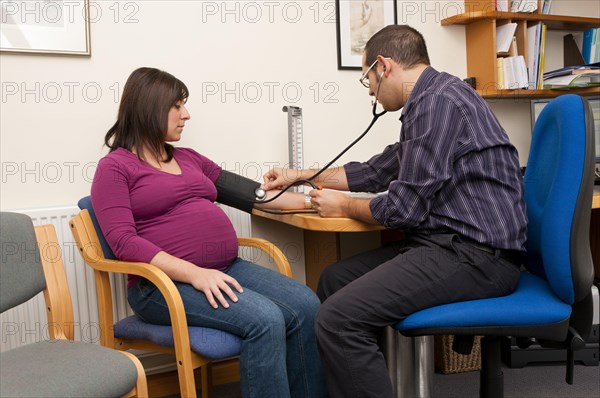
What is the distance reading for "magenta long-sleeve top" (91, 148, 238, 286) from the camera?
5.24ft

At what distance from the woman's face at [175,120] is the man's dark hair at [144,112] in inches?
0.7

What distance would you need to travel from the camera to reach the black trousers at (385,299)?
1405 mm

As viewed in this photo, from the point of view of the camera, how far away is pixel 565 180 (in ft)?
4.31

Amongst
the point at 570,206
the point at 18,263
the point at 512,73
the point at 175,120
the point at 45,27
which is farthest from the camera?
the point at 512,73

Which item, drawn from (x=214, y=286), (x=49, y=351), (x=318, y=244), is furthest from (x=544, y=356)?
(x=49, y=351)

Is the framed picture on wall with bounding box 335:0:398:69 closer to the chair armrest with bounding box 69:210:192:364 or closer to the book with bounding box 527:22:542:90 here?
the book with bounding box 527:22:542:90

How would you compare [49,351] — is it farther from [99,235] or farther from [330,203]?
[330,203]

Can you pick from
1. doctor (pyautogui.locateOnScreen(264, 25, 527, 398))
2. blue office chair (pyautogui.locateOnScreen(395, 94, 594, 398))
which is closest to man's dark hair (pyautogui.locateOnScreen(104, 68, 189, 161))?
doctor (pyautogui.locateOnScreen(264, 25, 527, 398))

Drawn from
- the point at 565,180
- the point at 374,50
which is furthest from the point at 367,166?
the point at 565,180

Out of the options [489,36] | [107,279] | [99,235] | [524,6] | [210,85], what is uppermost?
[524,6]

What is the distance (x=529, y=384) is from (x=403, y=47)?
4.59 feet

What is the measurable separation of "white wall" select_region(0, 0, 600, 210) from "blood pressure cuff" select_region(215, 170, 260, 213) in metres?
0.29

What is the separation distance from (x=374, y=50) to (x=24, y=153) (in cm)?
120

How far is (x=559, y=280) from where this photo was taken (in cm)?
133
